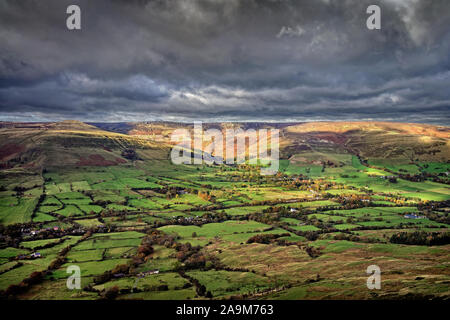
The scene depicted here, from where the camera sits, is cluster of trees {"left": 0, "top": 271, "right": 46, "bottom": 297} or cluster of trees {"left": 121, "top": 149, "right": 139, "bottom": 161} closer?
cluster of trees {"left": 0, "top": 271, "right": 46, "bottom": 297}

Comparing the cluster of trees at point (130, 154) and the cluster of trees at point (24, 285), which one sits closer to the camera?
the cluster of trees at point (24, 285)

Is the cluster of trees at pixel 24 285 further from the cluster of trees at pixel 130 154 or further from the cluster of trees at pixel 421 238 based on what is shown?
the cluster of trees at pixel 130 154

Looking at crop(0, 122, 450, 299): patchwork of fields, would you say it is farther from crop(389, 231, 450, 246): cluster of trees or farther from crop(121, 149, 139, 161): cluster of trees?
crop(121, 149, 139, 161): cluster of trees

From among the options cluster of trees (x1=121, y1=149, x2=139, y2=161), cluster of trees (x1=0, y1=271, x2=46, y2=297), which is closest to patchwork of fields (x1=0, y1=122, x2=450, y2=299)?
cluster of trees (x1=0, y1=271, x2=46, y2=297)

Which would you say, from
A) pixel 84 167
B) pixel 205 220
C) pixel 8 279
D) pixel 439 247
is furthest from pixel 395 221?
pixel 84 167

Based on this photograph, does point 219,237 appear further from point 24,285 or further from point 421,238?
point 421,238

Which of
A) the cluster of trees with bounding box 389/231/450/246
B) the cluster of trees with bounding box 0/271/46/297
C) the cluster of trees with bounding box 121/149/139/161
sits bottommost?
the cluster of trees with bounding box 0/271/46/297

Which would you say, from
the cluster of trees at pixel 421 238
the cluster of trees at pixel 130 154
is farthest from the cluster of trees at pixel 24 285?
the cluster of trees at pixel 130 154

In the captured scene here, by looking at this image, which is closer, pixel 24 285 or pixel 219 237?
pixel 24 285

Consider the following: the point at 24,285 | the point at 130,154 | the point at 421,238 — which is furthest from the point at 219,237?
the point at 130,154
